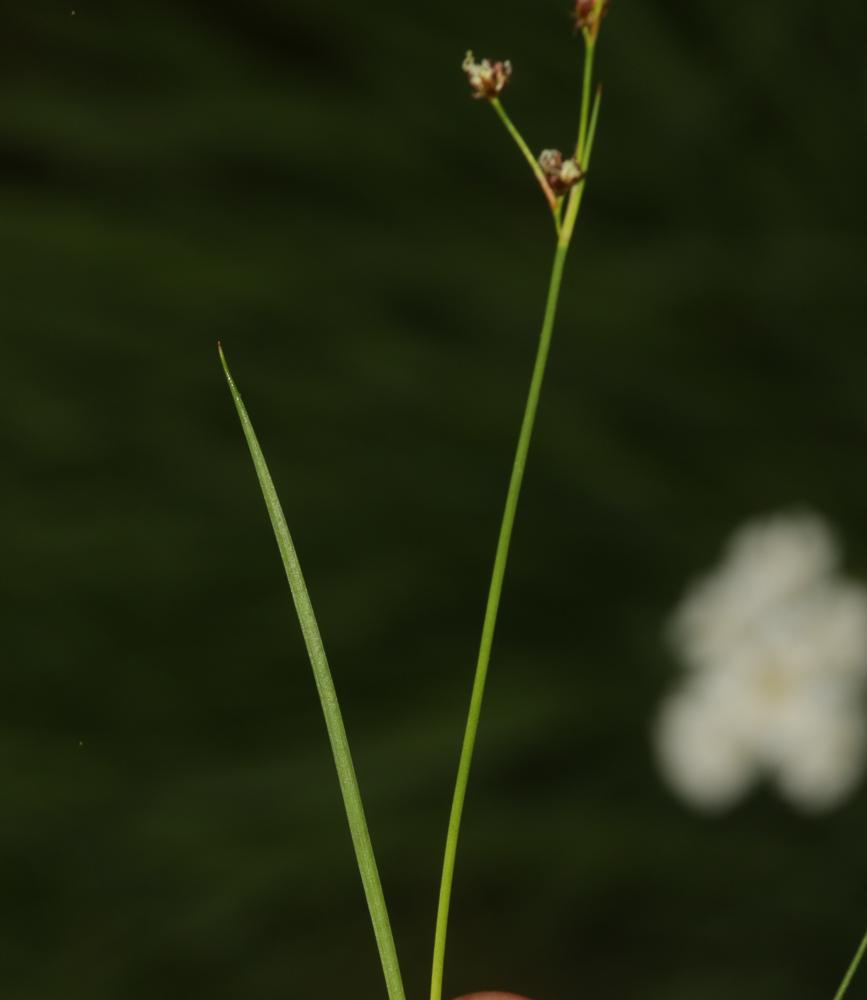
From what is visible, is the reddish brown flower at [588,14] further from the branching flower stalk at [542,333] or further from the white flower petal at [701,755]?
the white flower petal at [701,755]

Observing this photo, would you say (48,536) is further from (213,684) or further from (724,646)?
(724,646)

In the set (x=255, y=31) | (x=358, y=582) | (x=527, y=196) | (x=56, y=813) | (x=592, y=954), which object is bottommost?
(x=592, y=954)

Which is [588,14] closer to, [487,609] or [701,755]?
[487,609]

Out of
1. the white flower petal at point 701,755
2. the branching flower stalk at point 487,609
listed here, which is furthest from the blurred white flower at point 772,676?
the branching flower stalk at point 487,609

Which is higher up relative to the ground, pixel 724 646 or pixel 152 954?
Result: pixel 724 646

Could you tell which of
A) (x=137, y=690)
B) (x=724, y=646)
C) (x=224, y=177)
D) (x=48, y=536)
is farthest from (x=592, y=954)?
(x=224, y=177)

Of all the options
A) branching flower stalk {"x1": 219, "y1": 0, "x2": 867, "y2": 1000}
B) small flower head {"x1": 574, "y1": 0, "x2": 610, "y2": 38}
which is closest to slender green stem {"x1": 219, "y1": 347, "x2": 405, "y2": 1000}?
branching flower stalk {"x1": 219, "y1": 0, "x2": 867, "y2": 1000}

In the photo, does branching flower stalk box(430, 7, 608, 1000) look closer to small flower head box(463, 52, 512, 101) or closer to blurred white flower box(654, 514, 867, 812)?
small flower head box(463, 52, 512, 101)
